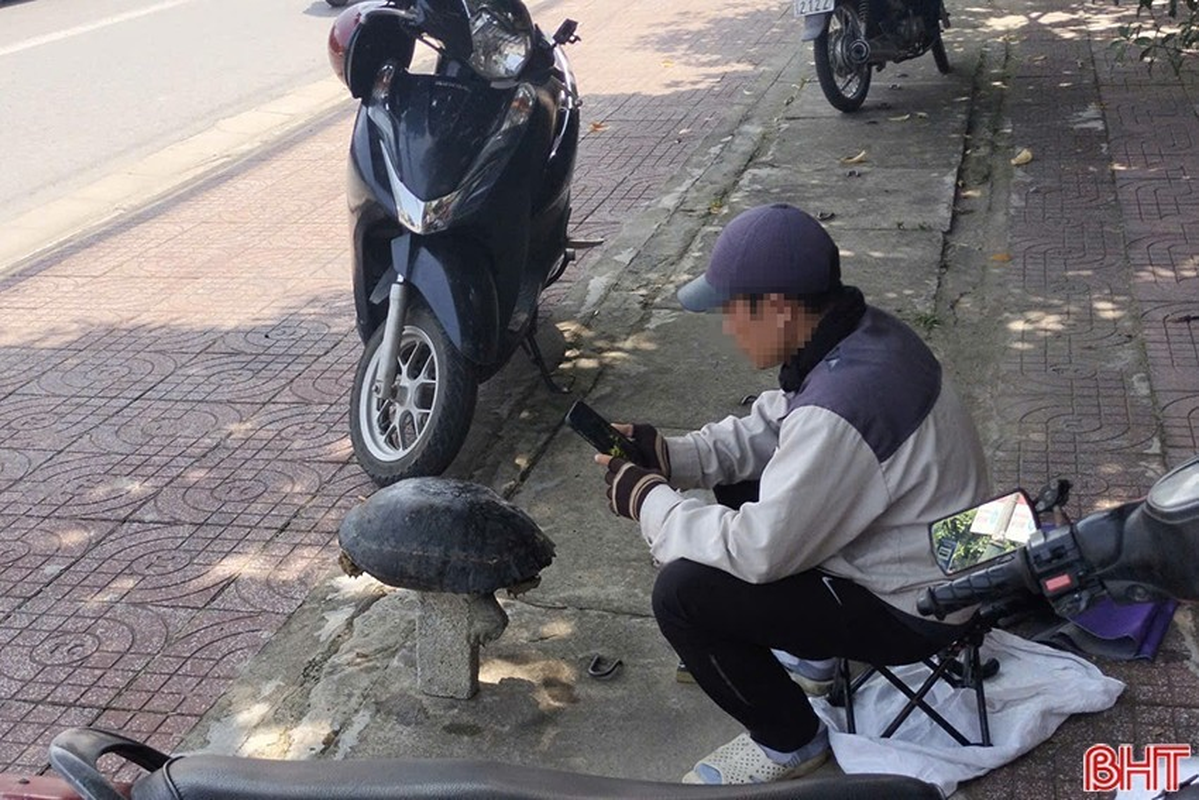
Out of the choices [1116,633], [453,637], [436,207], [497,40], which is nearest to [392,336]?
[436,207]

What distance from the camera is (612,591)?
3.79 metres

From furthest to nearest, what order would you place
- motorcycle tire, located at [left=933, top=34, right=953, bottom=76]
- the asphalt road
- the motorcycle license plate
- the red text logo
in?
the asphalt road < motorcycle tire, located at [left=933, top=34, right=953, bottom=76] < the motorcycle license plate < the red text logo

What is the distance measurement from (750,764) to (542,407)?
7.25 feet

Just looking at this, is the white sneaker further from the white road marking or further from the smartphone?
the white road marking

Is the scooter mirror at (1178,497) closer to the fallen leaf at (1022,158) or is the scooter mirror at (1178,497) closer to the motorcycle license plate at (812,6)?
the fallen leaf at (1022,158)

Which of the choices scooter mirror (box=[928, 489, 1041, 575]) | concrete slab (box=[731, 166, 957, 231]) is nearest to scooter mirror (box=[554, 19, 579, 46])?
concrete slab (box=[731, 166, 957, 231])

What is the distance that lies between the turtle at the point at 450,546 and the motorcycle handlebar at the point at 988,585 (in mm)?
1584

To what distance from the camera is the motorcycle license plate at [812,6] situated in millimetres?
7969

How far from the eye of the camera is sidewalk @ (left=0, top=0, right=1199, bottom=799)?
11.0 ft

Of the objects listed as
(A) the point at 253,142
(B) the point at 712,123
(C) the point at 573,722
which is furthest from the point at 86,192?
(C) the point at 573,722

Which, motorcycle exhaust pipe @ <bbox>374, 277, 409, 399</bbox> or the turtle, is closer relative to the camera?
the turtle

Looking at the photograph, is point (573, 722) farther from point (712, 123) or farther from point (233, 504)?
point (712, 123)

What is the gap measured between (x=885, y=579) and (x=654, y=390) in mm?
2338

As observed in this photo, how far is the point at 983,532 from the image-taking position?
1562mm
